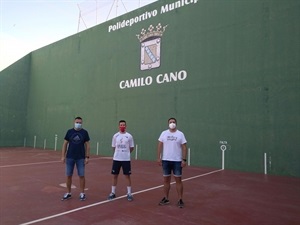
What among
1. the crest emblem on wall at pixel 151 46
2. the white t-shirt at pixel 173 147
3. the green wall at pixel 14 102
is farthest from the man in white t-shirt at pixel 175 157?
the green wall at pixel 14 102

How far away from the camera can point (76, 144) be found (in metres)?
5.90

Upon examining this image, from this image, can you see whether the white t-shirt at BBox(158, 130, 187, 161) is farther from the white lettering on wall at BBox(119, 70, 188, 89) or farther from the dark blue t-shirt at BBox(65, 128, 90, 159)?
the white lettering on wall at BBox(119, 70, 188, 89)

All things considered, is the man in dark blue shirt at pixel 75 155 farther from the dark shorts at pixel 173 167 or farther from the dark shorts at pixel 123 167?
the dark shorts at pixel 173 167

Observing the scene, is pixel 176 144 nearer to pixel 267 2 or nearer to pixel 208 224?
pixel 208 224

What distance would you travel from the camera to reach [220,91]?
39.0 ft

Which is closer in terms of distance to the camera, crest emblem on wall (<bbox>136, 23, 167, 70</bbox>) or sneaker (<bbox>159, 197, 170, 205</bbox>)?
sneaker (<bbox>159, 197, 170, 205</bbox>)

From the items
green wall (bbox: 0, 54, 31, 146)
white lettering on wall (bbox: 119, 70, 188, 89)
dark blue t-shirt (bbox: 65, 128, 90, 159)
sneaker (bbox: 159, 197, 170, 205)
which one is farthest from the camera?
green wall (bbox: 0, 54, 31, 146)

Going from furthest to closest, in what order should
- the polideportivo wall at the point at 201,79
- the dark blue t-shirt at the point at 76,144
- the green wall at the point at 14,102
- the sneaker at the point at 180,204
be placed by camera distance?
the green wall at the point at 14,102
the polideportivo wall at the point at 201,79
the dark blue t-shirt at the point at 76,144
the sneaker at the point at 180,204

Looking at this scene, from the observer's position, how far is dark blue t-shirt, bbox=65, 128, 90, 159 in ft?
19.3

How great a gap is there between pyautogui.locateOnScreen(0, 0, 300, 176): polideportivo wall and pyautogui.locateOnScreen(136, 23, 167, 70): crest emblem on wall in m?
0.05

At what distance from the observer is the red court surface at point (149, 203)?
183 inches

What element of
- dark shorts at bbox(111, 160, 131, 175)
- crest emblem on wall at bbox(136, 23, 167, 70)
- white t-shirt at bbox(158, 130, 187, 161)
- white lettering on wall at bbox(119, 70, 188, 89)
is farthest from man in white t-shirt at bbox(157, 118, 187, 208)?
crest emblem on wall at bbox(136, 23, 167, 70)

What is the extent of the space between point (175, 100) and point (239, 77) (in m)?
3.27

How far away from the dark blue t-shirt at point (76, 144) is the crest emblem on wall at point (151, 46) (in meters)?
8.97
